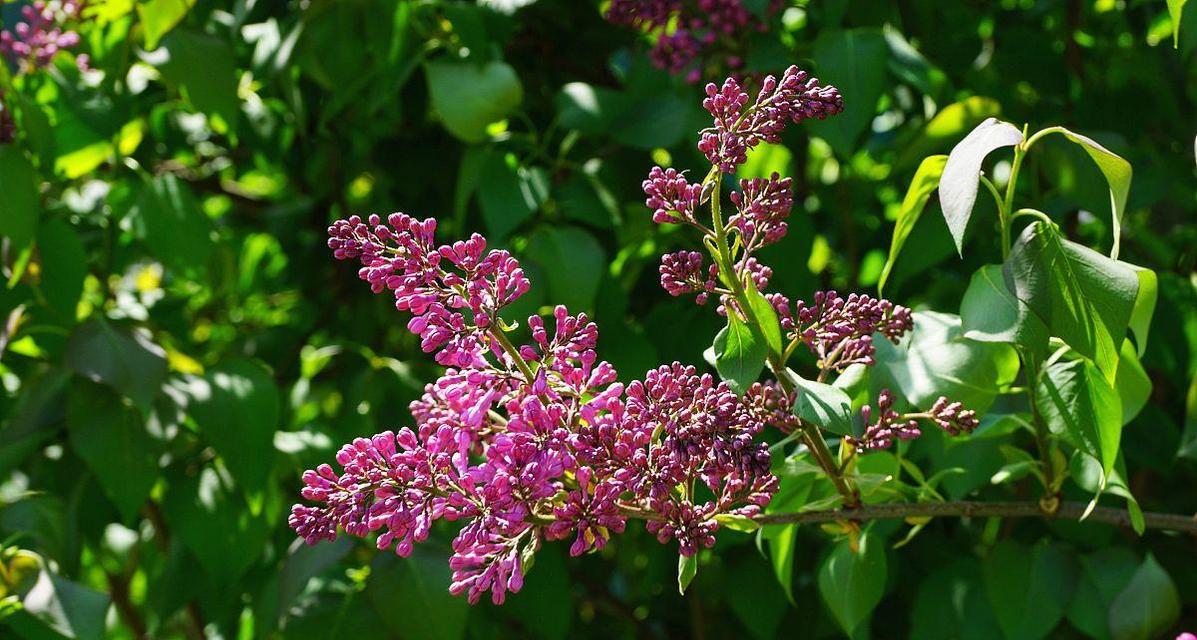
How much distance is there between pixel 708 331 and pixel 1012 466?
52cm

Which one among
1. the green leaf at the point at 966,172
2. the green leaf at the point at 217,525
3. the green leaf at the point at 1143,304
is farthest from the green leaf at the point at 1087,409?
the green leaf at the point at 217,525

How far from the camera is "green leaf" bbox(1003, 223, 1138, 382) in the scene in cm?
65

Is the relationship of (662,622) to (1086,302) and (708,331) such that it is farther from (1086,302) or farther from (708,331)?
(1086,302)

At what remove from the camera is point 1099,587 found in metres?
1.14

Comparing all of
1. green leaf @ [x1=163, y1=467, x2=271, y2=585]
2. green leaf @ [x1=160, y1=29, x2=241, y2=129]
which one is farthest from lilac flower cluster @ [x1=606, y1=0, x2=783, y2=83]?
green leaf @ [x1=163, y1=467, x2=271, y2=585]

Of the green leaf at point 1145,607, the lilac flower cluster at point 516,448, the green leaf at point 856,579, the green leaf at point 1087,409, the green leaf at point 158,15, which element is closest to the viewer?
the lilac flower cluster at point 516,448

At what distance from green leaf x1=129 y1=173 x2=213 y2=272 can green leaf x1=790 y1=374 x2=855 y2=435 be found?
0.88 metres

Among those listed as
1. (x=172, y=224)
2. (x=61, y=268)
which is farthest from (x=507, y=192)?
(x=61, y=268)

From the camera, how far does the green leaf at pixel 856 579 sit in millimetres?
863

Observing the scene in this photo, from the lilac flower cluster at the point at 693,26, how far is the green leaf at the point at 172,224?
48cm

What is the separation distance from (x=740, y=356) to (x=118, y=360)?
0.81 m

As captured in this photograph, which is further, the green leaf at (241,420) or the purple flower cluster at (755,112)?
the green leaf at (241,420)

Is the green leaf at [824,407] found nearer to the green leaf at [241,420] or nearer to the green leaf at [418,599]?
the green leaf at [418,599]

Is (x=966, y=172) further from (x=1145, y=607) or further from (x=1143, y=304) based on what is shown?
(x=1145, y=607)
